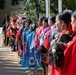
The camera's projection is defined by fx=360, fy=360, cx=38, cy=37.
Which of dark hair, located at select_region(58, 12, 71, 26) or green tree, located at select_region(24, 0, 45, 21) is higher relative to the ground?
dark hair, located at select_region(58, 12, 71, 26)

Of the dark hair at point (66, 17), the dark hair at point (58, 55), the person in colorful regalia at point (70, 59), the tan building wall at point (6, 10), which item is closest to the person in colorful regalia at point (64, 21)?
the dark hair at point (66, 17)

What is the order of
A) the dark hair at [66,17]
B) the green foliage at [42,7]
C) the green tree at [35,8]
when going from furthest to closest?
the green tree at [35,8] → the green foliage at [42,7] → the dark hair at [66,17]

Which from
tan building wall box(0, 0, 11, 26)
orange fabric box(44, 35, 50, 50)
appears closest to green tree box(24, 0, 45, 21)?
orange fabric box(44, 35, 50, 50)

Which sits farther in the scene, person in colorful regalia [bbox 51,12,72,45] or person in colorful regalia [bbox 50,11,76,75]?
person in colorful regalia [bbox 51,12,72,45]

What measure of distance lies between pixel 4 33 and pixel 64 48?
63.0 feet

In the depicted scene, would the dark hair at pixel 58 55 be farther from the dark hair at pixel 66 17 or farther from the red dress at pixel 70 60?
the dark hair at pixel 66 17

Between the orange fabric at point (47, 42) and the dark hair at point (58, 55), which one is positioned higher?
the dark hair at point (58, 55)

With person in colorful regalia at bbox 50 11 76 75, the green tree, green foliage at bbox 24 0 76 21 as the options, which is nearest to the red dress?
person in colorful regalia at bbox 50 11 76 75

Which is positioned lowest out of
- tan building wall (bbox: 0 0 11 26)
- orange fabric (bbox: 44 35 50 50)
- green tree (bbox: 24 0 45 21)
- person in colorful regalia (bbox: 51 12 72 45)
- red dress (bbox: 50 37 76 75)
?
tan building wall (bbox: 0 0 11 26)

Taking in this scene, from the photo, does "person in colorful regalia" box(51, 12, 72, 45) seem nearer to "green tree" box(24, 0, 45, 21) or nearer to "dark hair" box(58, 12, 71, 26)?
"dark hair" box(58, 12, 71, 26)

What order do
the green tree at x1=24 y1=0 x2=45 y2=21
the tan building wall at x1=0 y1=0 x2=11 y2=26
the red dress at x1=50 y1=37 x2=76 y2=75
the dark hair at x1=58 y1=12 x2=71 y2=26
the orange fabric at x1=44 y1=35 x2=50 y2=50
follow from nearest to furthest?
the red dress at x1=50 y1=37 x2=76 y2=75 < the dark hair at x1=58 y1=12 x2=71 y2=26 < the orange fabric at x1=44 y1=35 x2=50 y2=50 < the green tree at x1=24 y1=0 x2=45 y2=21 < the tan building wall at x1=0 y1=0 x2=11 y2=26

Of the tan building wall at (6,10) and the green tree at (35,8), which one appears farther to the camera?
the tan building wall at (6,10)

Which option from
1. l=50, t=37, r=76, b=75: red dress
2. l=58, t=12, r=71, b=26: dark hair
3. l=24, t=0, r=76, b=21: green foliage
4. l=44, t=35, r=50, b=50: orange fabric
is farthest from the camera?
l=24, t=0, r=76, b=21: green foliage

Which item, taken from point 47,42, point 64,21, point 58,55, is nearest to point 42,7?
point 47,42
